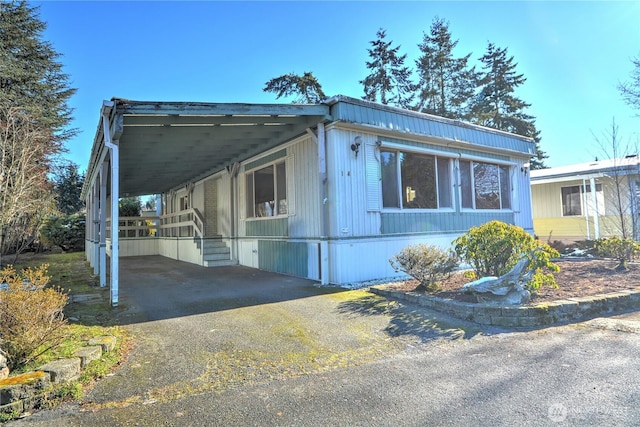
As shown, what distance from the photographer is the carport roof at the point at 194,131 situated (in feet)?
18.2

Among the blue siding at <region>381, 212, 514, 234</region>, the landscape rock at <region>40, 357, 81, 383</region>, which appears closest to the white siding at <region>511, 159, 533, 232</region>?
the blue siding at <region>381, 212, 514, 234</region>

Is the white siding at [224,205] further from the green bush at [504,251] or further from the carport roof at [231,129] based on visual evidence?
the green bush at [504,251]

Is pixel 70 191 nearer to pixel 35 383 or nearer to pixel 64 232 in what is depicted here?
pixel 64 232

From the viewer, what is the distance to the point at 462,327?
171 inches

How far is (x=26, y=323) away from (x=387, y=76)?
2695cm

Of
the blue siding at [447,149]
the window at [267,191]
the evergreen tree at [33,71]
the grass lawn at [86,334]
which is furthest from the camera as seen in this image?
the evergreen tree at [33,71]

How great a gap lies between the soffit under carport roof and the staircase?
2.40 meters

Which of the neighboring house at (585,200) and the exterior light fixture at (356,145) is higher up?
the exterior light fixture at (356,145)

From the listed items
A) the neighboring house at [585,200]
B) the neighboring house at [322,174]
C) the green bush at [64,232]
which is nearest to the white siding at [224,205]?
the neighboring house at [322,174]

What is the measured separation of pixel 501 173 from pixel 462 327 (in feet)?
25.1

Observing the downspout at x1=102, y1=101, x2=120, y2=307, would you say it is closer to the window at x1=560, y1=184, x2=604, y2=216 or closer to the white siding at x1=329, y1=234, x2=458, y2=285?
the white siding at x1=329, y1=234, x2=458, y2=285

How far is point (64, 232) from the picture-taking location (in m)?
18.2

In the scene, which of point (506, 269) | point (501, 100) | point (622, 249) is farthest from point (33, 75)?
point (501, 100)

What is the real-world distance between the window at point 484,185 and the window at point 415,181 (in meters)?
0.72
